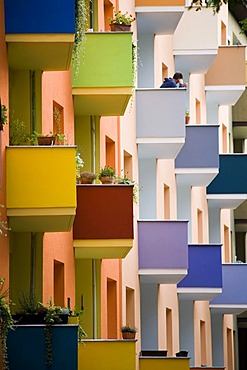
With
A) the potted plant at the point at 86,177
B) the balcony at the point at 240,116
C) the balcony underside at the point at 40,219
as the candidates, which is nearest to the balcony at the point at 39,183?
the balcony underside at the point at 40,219

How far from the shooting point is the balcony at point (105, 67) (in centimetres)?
2548

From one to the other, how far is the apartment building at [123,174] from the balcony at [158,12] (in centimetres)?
4

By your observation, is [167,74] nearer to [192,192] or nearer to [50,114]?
[192,192]

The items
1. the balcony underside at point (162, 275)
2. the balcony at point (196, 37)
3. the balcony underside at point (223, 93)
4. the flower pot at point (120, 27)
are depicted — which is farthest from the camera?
the balcony underside at point (223, 93)

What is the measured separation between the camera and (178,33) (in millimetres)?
36719

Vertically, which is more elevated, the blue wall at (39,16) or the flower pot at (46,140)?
the blue wall at (39,16)

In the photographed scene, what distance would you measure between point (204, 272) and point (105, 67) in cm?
1086

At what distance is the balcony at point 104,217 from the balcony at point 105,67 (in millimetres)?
1821

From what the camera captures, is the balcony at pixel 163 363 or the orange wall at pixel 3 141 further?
the balcony at pixel 163 363

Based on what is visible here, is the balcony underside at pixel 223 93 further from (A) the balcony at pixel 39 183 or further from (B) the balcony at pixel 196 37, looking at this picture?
(A) the balcony at pixel 39 183

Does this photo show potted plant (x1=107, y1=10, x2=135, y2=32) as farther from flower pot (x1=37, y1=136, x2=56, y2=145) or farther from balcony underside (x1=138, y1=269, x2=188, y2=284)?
balcony underside (x1=138, y1=269, x2=188, y2=284)

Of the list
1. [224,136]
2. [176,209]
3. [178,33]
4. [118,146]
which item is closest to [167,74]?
Answer: [178,33]

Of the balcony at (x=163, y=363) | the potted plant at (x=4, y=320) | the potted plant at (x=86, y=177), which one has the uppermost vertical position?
the potted plant at (x=86, y=177)

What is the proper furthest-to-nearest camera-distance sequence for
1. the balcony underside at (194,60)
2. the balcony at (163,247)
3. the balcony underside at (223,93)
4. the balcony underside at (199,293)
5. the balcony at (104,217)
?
1. the balcony underside at (223,93)
2. the balcony underside at (194,60)
3. the balcony underside at (199,293)
4. the balcony at (163,247)
5. the balcony at (104,217)
